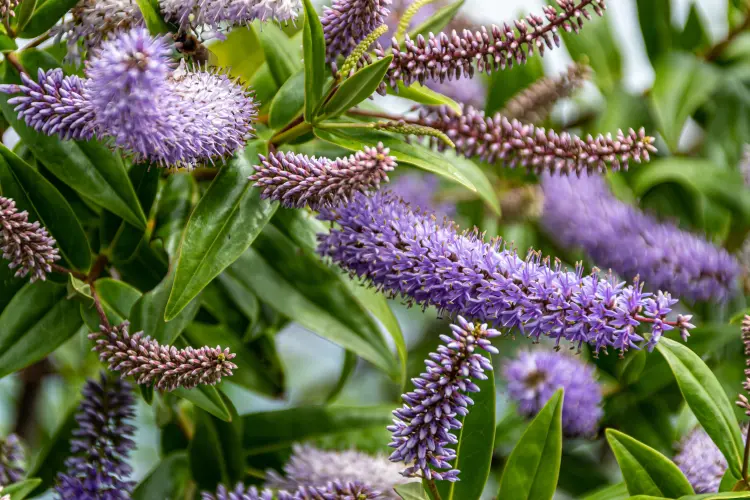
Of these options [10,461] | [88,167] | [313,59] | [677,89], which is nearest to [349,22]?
[313,59]

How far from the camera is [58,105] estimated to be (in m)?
0.66

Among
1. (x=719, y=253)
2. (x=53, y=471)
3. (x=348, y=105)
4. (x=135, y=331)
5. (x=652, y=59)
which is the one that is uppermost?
(x=652, y=59)

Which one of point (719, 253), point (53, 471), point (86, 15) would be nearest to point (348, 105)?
point (86, 15)

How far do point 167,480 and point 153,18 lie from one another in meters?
0.51

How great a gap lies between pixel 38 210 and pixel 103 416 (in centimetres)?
20

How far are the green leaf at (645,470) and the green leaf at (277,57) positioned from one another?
1.53ft

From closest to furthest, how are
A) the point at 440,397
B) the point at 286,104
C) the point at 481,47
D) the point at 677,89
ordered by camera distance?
1. the point at 440,397
2. the point at 481,47
3. the point at 286,104
4. the point at 677,89

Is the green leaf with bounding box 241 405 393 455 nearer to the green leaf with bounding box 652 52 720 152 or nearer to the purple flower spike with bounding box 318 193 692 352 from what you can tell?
the purple flower spike with bounding box 318 193 692 352

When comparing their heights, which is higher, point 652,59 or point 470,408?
point 652,59

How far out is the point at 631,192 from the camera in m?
1.28

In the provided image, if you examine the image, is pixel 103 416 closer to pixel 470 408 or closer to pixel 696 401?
pixel 470 408

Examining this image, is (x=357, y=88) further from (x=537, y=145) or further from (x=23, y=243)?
(x=23, y=243)

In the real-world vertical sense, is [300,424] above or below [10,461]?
above

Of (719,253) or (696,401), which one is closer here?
(696,401)
